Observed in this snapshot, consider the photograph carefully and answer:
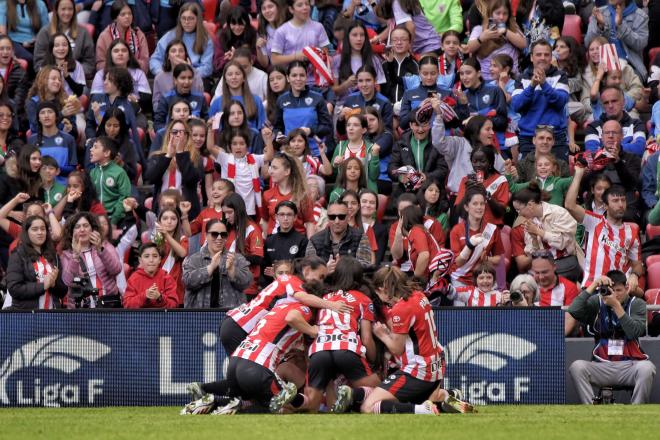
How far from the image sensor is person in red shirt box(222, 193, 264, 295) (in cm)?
1587

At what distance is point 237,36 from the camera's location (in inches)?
821

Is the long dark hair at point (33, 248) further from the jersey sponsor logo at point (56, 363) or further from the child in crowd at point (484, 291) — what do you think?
the child in crowd at point (484, 291)

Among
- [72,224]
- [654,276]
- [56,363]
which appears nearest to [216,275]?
[56,363]

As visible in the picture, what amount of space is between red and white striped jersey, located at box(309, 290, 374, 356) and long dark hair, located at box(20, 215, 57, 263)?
4089mm

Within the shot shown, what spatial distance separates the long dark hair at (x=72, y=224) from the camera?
53.0 feet

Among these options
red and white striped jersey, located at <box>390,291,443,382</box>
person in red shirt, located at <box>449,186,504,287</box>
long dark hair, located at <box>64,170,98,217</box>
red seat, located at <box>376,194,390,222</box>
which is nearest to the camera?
red and white striped jersey, located at <box>390,291,443,382</box>

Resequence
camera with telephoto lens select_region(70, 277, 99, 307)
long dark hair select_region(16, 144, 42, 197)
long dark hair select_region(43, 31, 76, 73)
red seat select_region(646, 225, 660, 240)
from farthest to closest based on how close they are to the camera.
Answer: long dark hair select_region(43, 31, 76, 73) < long dark hair select_region(16, 144, 42, 197) < red seat select_region(646, 225, 660, 240) < camera with telephoto lens select_region(70, 277, 99, 307)

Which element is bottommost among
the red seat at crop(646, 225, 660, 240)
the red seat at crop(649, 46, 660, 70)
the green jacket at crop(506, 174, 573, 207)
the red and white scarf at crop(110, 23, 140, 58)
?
the red seat at crop(646, 225, 660, 240)

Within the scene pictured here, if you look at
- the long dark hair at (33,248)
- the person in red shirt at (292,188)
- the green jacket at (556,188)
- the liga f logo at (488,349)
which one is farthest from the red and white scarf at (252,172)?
the liga f logo at (488,349)

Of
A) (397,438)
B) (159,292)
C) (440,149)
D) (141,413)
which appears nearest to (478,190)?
(440,149)

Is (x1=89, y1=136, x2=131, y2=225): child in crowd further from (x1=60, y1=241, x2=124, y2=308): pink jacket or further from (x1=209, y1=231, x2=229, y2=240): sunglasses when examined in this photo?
(x1=209, y1=231, x2=229, y2=240): sunglasses

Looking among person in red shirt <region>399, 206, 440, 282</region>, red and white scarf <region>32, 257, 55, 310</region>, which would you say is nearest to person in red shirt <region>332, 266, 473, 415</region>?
person in red shirt <region>399, 206, 440, 282</region>

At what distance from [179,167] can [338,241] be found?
2989mm

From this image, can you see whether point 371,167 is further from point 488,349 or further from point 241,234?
point 488,349
